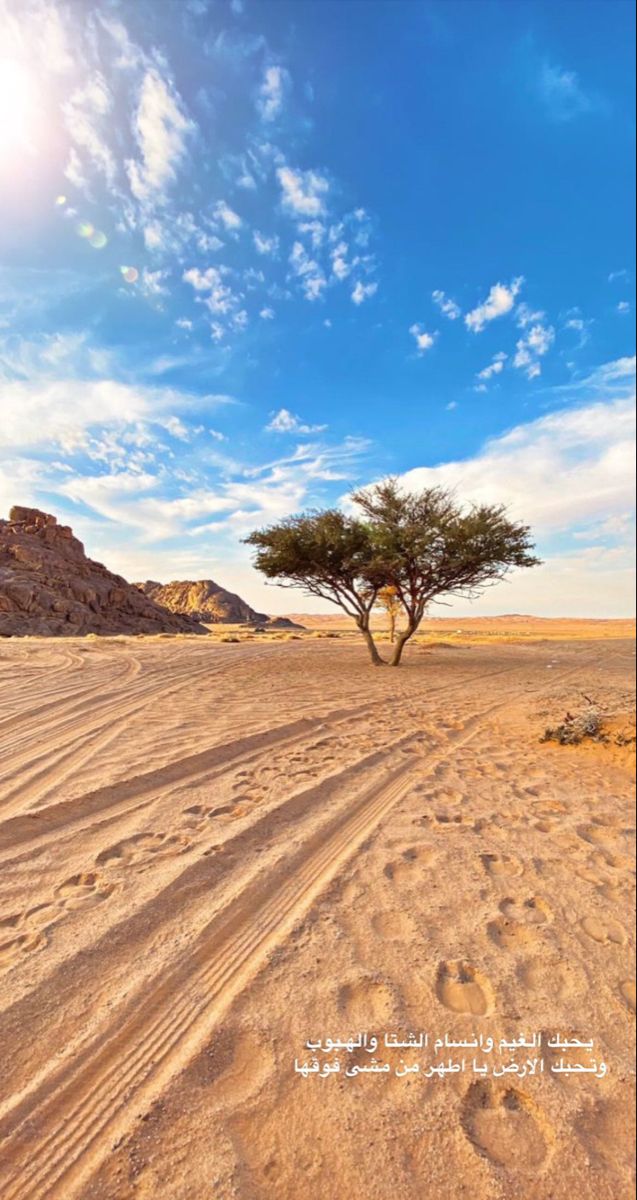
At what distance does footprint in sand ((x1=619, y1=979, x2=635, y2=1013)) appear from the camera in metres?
2.33

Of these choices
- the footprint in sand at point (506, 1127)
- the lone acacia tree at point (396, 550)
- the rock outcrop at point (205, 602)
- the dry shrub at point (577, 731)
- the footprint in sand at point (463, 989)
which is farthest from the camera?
the rock outcrop at point (205, 602)

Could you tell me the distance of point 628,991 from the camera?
2.39 meters

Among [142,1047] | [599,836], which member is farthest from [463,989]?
[599,836]

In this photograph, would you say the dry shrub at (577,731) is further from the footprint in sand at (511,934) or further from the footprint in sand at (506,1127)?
the footprint in sand at (506,1127)

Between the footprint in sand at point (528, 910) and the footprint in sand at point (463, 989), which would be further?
the footprint in sand at point (528, 910)

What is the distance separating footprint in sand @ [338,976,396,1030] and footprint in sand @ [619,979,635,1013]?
3.69 feet

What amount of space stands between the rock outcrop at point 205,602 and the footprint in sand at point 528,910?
58.0 m

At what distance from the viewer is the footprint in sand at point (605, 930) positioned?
2.74 m

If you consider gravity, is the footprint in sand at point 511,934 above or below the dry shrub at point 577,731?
below

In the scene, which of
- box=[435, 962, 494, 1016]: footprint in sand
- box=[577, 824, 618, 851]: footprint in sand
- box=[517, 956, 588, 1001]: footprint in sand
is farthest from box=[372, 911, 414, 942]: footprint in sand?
box=[577, 824, 618, 851]: footprint in sand

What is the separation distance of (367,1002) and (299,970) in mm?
328

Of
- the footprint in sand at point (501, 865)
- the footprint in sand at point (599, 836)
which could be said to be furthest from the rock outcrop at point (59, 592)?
the footprint in sand at point (599, 836)

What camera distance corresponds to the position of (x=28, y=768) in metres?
4.61

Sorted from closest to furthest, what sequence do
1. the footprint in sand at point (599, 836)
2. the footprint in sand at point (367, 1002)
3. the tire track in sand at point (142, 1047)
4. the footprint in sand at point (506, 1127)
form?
1. the tire track in sand at point (142, 1047)
2. the footprint in sand at point (506, 1127)
3. the footprint in sand at point (367, 1002)
4. the footprint in sand at point (599, 836)
